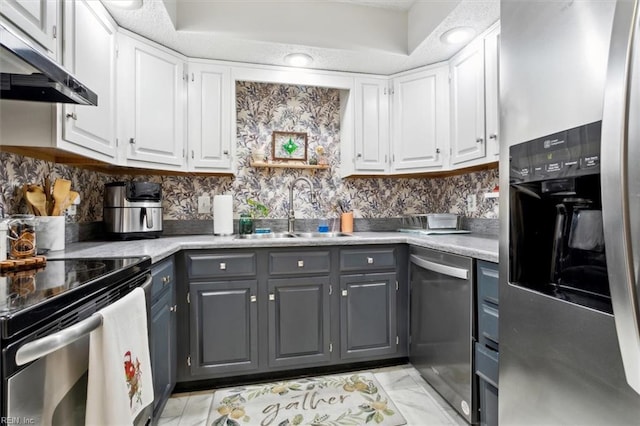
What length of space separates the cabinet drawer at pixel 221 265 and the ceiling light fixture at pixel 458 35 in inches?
73.5

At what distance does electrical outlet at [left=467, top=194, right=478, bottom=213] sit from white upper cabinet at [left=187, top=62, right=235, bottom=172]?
187cm

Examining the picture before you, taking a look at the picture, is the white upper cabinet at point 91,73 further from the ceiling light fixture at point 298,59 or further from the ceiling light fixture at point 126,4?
the ceiling light fixture at point 298,59

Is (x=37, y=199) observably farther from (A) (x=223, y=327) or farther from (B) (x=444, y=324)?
(B) (x=444, y=324)

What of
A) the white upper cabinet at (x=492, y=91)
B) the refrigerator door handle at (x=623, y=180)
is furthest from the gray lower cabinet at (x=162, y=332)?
the white upper cabinet at (x=492, y=91)

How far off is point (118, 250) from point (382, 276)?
1.56m

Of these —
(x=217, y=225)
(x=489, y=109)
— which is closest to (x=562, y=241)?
(x=489, y=109)

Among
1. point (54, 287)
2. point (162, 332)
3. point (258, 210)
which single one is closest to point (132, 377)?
point (54, 287)

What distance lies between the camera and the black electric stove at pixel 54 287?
2.08 ft

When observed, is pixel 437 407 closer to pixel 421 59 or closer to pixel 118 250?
pixel 118 250

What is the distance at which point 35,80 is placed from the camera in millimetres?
1128

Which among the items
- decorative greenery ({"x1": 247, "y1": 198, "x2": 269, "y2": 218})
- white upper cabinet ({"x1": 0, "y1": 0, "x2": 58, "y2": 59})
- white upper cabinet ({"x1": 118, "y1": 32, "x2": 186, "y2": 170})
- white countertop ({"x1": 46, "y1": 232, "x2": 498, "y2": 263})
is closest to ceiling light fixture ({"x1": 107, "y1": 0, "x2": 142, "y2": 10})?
white upper cabinet ({"x1": 118, "y1": 32, "x2": 186, "y2": 170})

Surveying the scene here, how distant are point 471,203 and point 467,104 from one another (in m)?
0.78

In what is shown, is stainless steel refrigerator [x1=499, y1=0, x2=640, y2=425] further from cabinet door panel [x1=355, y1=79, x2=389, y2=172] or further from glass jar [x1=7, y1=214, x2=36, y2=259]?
glass jar [x1=7, y1=214, x2=36, y2=259]

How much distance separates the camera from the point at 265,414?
1.70 metres
